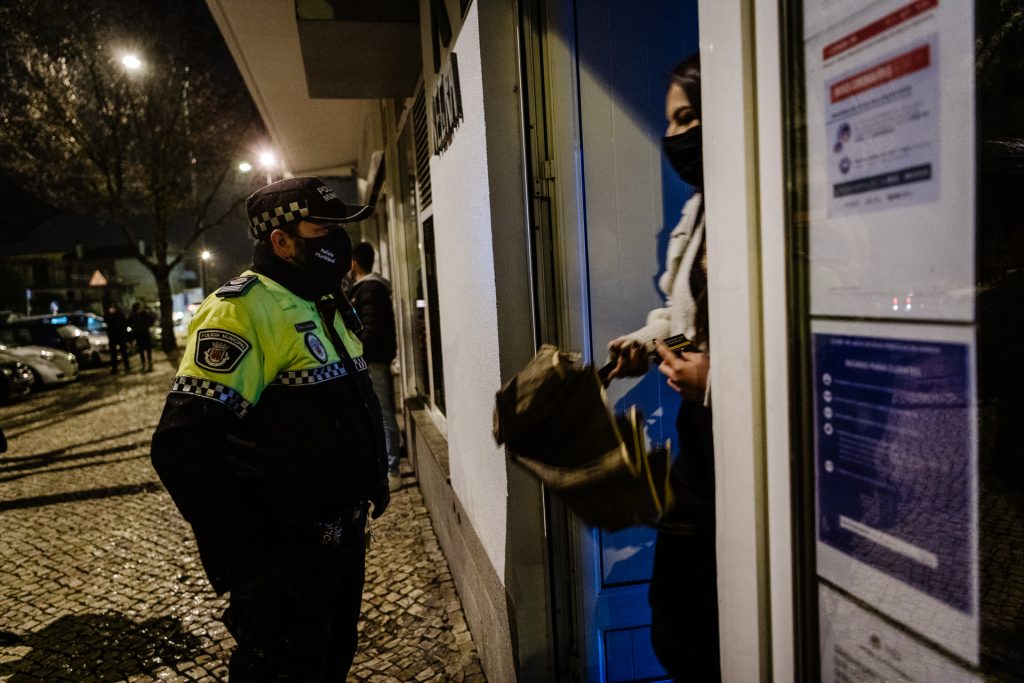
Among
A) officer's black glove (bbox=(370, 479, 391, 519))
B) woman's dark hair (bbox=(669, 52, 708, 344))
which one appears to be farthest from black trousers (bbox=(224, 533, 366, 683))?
woman's dark hair (bbox=(669, 52, 708, 344))

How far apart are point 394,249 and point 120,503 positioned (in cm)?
381

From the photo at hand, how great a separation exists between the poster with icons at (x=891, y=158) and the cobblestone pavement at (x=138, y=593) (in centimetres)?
282

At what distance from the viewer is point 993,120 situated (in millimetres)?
787

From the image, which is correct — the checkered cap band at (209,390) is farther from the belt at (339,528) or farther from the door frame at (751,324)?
the door frame at (751,324)

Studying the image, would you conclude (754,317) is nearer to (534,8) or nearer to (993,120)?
(993,120)

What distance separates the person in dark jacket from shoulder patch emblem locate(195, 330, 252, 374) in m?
3.54

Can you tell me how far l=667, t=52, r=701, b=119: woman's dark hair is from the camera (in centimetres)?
170

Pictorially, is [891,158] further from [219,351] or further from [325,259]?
[325,259]

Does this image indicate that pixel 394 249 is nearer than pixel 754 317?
No

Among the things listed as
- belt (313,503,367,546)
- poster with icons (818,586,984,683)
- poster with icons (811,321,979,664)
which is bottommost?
belt (313,503,367,546)

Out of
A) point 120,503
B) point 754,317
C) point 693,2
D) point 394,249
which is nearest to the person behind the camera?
point 754,317

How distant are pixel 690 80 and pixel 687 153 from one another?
0.19 m

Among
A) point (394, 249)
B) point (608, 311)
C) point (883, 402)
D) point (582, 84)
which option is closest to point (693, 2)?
point (582, 84)

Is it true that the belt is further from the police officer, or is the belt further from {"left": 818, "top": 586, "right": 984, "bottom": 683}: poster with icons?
{"left": 818, "top": 586, "right": 984, "bottom": 683}: poster with icons
